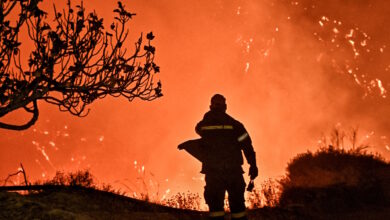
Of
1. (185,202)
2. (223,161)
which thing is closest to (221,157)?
(223,161)

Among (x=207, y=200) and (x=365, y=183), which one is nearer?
(x=207, y=200)

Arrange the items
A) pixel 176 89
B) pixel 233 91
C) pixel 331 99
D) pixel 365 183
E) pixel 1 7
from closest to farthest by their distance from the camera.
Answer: pixel 1 7
pixel 365 183
pixel 331 99
pixel 233 91
pixel 176 89

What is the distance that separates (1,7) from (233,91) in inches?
5036

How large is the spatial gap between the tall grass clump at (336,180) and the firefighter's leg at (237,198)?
473 centimetres

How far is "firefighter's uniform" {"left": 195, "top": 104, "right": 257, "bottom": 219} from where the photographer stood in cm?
702

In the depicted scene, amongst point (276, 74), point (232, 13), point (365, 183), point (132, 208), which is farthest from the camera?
point (232, 13)

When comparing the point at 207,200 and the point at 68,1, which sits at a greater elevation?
the point at 68,1

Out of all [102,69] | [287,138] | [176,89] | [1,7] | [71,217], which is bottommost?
[71,217]

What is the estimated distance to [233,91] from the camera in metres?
134

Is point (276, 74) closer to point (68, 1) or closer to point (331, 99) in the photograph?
point (331, 99)

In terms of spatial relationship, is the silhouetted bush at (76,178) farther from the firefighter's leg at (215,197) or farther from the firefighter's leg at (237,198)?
the firefighter's leg at (237,198)

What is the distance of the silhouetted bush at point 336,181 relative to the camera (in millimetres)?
11961

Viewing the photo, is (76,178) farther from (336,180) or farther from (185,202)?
(336,180)

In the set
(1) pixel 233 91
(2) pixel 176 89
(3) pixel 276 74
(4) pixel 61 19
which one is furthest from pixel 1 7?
(2) pixel 176 89
